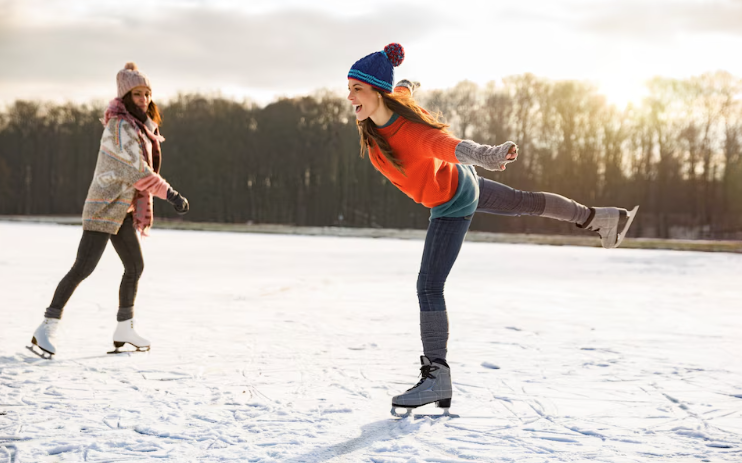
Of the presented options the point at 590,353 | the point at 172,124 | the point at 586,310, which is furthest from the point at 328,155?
the point at 590,353

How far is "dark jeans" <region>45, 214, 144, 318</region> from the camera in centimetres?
388

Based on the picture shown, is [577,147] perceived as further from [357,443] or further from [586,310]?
[357,443]

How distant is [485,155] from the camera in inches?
94.7

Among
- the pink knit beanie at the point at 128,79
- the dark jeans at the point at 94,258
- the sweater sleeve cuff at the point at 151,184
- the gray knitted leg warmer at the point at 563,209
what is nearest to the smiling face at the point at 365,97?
the gray knitted leg warmer at the point at 563,209

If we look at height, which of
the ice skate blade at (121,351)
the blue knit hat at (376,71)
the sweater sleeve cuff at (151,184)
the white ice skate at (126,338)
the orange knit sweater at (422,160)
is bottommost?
the ice skate blade at (121,351)

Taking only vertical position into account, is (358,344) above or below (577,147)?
below

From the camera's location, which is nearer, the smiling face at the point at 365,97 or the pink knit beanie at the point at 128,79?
the smiling face at the point at 365,97

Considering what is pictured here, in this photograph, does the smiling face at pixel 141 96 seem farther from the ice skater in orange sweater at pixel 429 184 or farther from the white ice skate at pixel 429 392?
Result: the white ice skate at pixel 429 392

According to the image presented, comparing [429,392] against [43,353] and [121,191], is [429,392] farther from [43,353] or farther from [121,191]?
[43,353]

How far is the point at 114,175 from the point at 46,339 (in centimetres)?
100

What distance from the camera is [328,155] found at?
28.3 meters

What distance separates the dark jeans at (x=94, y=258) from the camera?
3.88 m

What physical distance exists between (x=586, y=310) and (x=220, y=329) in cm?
319

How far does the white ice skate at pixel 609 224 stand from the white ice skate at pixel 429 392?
0.98 meters
